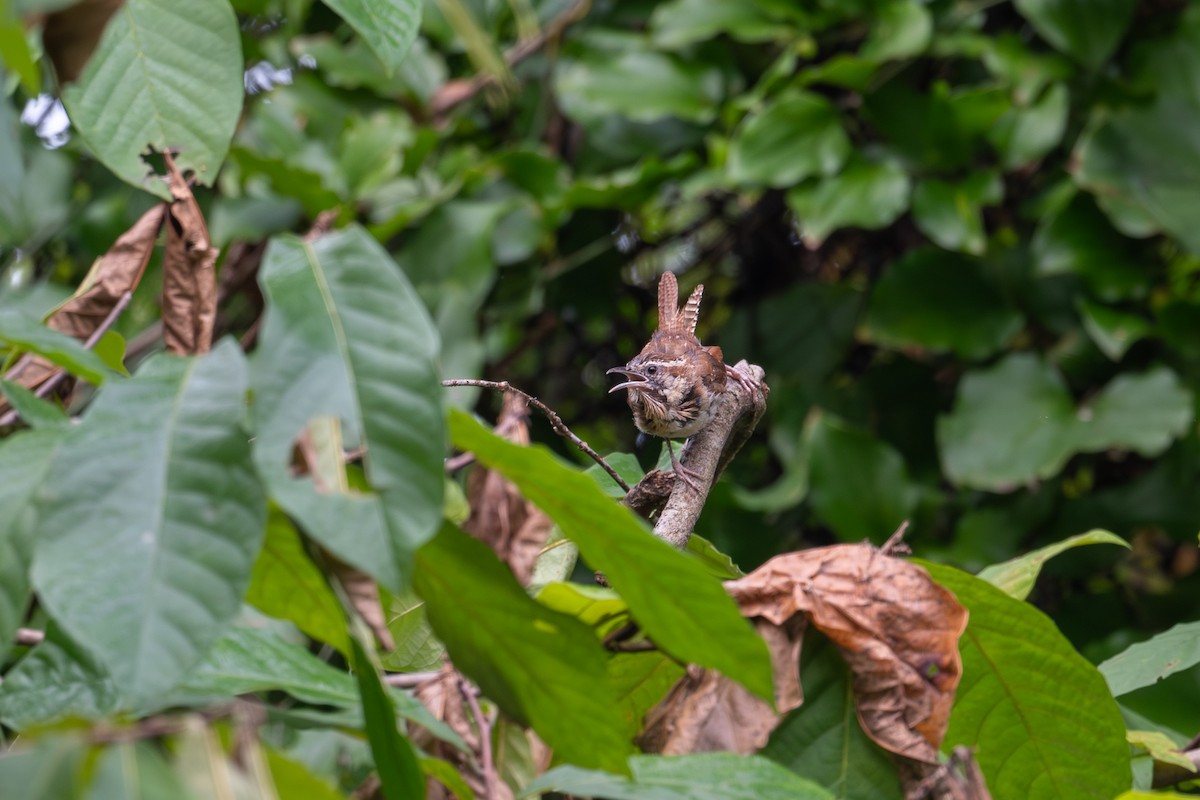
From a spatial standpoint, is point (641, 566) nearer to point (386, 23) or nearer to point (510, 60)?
point (386, 23)

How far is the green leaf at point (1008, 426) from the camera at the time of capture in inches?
79.7

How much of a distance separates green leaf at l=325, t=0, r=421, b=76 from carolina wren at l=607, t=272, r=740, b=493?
0.24m

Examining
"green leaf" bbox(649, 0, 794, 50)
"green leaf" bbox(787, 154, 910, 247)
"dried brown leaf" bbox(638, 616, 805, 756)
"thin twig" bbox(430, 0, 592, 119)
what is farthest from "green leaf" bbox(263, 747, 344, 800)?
"thin twig" bbox(430, 0, 592, 119)

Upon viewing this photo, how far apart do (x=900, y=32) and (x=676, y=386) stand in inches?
61.1

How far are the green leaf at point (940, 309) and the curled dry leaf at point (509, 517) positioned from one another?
3.53ft

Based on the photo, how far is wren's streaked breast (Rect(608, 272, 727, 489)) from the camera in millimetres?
738

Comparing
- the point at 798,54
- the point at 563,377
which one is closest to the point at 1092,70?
the point at 798,54

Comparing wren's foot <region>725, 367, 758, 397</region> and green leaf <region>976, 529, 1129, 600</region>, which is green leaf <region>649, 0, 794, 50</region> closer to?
green leaf <region>976, 529, 1129, 600</region>

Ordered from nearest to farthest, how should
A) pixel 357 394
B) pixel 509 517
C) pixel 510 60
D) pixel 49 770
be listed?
pixel 49 770, pixel 357 394, pixel 509 517, pixel 510 60

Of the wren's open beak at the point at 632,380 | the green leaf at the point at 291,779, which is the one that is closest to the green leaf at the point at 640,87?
the wren's open beak at the point at 632,380

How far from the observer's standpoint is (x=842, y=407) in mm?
2299

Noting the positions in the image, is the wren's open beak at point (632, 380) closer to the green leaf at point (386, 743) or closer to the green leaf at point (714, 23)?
the green leaf at point (386, 743)

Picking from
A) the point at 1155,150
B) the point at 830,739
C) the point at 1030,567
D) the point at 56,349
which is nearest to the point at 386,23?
the point at 56,349

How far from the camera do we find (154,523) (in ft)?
1.48
